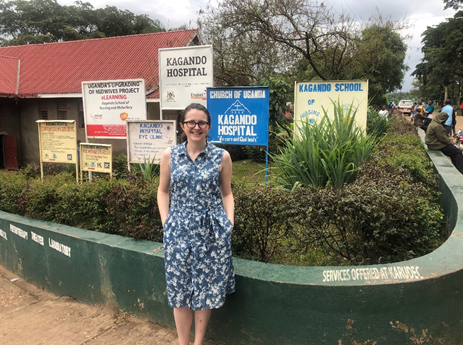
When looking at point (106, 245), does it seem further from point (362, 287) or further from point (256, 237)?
point (362, 287)

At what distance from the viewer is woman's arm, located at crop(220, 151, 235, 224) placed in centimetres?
235

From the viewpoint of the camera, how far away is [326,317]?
6.96 ft

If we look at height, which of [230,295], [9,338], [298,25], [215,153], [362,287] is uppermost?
[298,25]

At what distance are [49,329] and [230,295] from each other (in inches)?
67.4

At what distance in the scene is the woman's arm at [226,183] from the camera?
2350mm

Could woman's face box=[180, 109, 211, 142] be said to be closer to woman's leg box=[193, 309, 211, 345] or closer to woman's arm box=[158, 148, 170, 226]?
woman's arm box=[158, 148, 170, 226]

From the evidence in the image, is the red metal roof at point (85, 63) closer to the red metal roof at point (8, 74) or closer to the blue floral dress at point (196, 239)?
the red metal roof at point (8, 74)

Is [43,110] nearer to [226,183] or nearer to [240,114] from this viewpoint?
[240,114]

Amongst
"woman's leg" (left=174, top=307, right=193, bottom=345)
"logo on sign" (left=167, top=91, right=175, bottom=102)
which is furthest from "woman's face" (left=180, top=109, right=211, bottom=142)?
"logo on sign" (left=167, top=91, right=175, bottom=102)

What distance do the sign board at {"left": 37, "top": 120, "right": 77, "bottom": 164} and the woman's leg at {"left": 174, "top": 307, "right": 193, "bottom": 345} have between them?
4367 millimetres

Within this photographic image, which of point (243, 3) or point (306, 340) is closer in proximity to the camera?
point (306, 340)

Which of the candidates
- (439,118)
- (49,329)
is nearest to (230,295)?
(49,329)

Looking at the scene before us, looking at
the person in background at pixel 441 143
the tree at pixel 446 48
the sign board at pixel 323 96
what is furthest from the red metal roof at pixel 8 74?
the tree at pixel 446 48

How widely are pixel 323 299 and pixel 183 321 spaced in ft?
2.87
